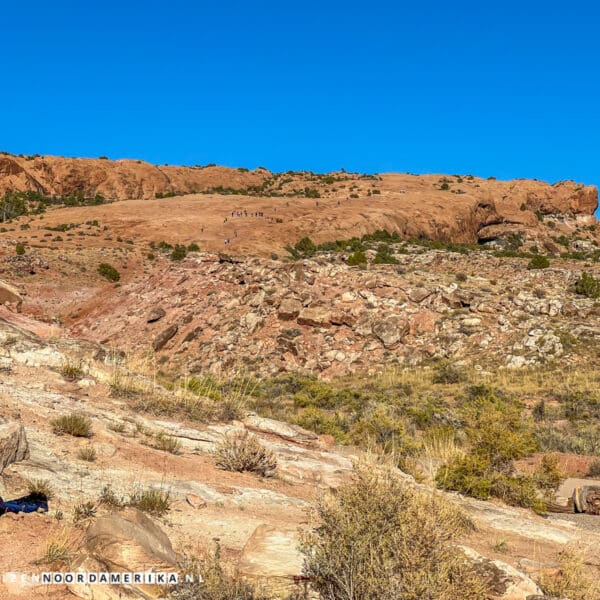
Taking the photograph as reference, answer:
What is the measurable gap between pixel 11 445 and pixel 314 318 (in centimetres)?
2056

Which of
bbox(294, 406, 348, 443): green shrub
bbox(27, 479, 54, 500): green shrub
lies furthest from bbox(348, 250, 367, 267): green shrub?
bbox(27, 479, 54, 500): green shrub

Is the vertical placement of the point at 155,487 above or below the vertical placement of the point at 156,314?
below

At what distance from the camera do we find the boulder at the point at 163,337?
1013 inches

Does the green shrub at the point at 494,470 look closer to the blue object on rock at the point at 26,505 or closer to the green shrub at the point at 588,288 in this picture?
the blue object on rock at the point at 26,505

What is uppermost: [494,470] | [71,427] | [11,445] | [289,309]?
[289,309]

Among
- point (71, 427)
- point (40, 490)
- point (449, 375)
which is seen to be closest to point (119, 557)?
point (40, 490)

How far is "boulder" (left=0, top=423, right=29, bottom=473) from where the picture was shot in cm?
489

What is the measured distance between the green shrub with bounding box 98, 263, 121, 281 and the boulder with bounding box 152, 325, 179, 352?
49.0 ft

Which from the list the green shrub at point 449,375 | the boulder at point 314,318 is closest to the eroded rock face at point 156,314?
the boulder at point 314,318

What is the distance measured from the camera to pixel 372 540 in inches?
166

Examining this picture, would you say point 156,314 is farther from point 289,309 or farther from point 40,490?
point 40,490

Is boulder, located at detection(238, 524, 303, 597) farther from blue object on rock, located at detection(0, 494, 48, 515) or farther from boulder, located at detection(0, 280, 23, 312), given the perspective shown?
boulder, located at detection(0, 280, 23, 312)

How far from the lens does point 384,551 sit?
4.07 m

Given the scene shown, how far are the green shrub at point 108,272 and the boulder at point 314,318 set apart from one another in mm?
19169
